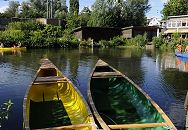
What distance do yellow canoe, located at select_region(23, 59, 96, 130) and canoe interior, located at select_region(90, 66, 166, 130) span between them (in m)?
1.18

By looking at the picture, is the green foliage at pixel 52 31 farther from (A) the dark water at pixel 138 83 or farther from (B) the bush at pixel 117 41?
(A) the dark water at pixel 138 83

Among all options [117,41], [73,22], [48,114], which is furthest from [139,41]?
[48,114]

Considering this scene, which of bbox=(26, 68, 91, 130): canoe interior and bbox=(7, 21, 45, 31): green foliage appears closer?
bbox=(26, 68, 91, 130): canoe interior

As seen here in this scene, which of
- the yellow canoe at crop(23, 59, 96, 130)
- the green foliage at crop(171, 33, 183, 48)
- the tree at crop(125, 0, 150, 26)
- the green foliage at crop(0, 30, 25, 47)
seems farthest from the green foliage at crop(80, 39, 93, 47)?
the yellow canoe at crop(23, 59, 96, 130)

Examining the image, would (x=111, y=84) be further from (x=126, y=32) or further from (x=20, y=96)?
(x=126, y=32)

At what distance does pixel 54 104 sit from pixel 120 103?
10.5 feet

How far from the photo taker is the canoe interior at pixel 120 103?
530 inches

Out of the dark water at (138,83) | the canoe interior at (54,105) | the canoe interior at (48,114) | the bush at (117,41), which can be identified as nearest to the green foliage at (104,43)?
the bush at (117,41)

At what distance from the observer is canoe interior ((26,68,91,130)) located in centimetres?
1367

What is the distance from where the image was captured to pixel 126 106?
15773mm

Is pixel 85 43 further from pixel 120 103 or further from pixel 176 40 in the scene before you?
pixel 120 103

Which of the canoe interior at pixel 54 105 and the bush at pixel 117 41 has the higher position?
the bush at pixel 117 41

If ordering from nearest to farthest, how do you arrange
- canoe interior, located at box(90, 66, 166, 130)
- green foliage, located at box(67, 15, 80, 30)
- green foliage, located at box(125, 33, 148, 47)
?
canoe interior, located at box(90, 66, 166, 130) < green foliage, located at box(125, 33, 148, 47) < green foliage, located at box(67, 15, 80, 30)

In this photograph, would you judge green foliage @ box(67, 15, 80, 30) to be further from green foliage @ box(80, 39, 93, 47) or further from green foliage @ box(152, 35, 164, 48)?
green foliage @ box(152, 35, 164, 48)
